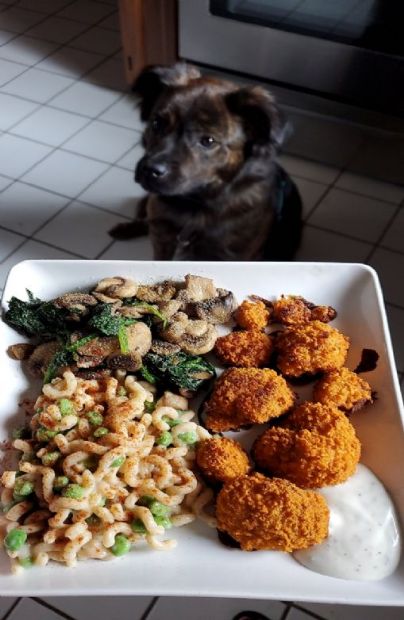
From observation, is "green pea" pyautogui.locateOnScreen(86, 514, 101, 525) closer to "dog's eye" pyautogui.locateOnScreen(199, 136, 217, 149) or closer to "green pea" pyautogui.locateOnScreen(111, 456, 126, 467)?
"green pea" pyautogui.locateOnScreen(111, 456, 126, 467)

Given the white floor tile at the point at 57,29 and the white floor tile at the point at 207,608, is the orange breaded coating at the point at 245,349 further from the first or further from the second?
the white floor tile at the point at 57,29

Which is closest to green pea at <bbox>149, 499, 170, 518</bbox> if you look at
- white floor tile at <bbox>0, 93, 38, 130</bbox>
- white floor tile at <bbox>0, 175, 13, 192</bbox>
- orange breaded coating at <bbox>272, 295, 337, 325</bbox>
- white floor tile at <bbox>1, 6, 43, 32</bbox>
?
orange breaded coating at <bbox>272, 295, 337, 325</bbox>

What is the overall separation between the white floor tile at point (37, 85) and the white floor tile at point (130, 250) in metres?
0.89

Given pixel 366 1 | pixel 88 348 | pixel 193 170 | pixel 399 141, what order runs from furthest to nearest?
pixel 399 141 < pixel 366 1 < pixel 193 170 < pixel 88 348

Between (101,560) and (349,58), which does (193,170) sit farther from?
(101,560)

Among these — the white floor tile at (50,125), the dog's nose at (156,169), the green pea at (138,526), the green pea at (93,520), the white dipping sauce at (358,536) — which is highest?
the dog's nose at (156,169)

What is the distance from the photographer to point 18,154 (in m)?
2.06

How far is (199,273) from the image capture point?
39.2 inches

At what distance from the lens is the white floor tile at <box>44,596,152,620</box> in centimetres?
107

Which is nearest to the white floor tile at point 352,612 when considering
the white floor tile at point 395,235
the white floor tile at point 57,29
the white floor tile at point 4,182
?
the white floor tile at point 395,235

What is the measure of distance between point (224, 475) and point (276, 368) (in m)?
0.20

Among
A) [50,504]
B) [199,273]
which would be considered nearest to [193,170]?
[199,273]

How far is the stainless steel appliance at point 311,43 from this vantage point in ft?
5.24

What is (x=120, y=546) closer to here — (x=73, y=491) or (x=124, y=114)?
(x=73, y=491)
